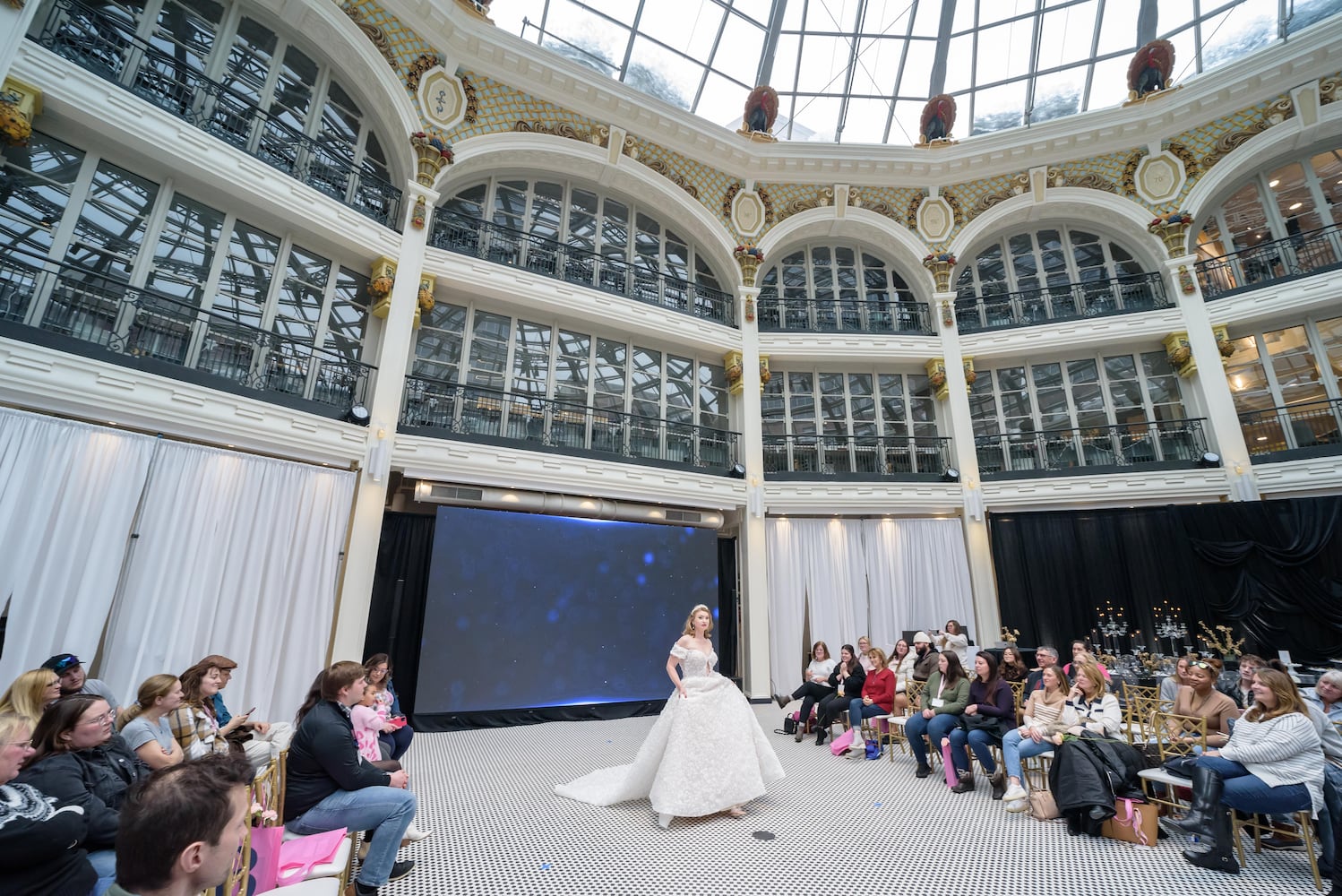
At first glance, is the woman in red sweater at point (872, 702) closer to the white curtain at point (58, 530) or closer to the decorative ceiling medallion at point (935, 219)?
the white curtain at point (58, 530)

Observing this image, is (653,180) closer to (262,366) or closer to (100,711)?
(262,366)

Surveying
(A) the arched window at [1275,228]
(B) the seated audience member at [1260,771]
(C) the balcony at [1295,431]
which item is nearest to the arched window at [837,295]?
(A) the arched window at [1275,228]

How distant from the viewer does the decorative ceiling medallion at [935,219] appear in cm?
1115

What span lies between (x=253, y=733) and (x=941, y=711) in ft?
16.9

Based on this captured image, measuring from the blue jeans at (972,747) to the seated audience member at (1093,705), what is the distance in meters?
0.74

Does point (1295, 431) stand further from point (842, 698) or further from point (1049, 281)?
point (842, 698)

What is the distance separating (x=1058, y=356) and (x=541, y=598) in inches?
376

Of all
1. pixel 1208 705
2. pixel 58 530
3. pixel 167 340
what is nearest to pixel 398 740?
pixel 58 530

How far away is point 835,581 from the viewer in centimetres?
964

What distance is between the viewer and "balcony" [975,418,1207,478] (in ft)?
30.4

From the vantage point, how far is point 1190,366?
9383mm

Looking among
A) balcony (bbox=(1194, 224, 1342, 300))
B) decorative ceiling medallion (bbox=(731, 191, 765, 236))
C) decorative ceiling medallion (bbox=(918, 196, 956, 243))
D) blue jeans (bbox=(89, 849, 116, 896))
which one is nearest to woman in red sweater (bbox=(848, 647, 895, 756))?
blue jeans (bbox=(89, 849, 116, 896))

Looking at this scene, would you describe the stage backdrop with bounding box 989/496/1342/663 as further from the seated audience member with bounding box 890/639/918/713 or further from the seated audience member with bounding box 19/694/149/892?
the seated audience member with bounding box 19/694/149/892

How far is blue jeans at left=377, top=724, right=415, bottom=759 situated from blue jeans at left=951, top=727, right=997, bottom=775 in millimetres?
4135
